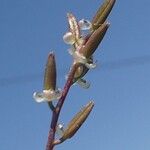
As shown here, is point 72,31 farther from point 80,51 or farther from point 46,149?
point 46,149

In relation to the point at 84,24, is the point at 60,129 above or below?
below

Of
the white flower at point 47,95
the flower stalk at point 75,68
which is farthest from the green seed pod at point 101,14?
the white flower at point 47,95

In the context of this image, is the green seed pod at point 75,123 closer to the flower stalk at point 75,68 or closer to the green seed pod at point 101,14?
the flower stalk at point 75,68

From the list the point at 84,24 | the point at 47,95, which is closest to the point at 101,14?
the point at 84,24

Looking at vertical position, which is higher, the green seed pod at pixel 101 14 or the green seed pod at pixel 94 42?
the green seed pod at pixel 101 14

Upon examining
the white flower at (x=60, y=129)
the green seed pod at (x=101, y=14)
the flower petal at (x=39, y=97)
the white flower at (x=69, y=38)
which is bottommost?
the white flower at (x=60, y=129)

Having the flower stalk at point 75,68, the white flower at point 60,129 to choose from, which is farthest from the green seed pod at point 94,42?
the white flower at point 60,129

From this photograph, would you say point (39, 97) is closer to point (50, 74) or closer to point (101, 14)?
point (50, 74)

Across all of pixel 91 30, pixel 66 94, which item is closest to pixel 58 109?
pixel 66 94
